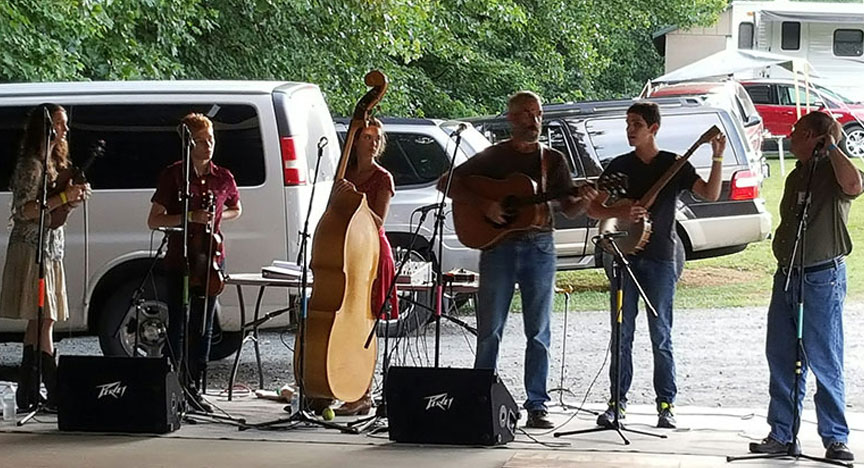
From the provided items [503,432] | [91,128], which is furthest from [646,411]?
[91,128]

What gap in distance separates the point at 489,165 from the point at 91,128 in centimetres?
280

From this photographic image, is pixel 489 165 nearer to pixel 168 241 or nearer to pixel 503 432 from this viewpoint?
pixel 503 432

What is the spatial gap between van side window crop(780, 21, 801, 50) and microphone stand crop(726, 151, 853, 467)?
18.4 meters

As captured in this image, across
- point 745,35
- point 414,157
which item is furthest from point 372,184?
point 745,35

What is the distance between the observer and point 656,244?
620cm

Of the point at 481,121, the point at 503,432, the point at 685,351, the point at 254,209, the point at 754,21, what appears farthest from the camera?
the point at 754,21

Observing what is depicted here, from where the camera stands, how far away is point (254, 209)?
25.3 feet

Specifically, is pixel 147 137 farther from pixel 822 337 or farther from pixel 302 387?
pixel 822 337

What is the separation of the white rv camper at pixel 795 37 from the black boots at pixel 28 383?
17.2m

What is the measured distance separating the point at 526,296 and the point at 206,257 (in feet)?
5.53

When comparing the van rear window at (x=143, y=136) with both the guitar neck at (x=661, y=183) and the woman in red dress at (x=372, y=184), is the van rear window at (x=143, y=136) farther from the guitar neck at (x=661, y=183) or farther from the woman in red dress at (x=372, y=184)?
the guitar neck at (x=661, y=183)

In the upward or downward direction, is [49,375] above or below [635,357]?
above

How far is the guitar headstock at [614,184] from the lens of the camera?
19.3 ft

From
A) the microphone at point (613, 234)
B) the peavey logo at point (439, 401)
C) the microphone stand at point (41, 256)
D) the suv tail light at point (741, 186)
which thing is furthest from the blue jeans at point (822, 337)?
the suv tail light at point (741, 186)
